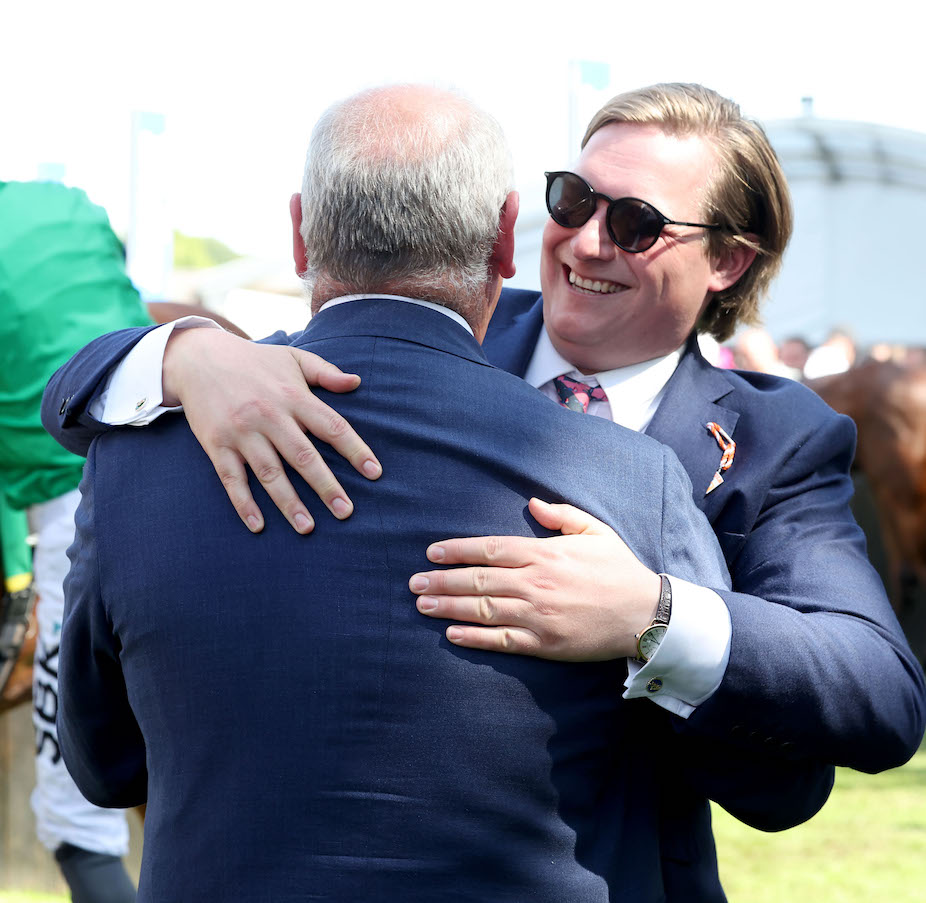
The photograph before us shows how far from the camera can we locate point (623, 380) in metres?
2.34

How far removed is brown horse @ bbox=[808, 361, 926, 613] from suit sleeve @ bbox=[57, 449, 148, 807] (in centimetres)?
624

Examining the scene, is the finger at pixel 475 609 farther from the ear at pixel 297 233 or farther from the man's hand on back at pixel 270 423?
the ear at pixel 297 233

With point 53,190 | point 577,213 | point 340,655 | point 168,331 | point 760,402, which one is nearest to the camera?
point 340,655

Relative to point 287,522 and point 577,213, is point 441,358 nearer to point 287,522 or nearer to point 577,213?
point 287,522

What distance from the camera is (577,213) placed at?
2.29m

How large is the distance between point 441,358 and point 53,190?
Result: 2.75 metres

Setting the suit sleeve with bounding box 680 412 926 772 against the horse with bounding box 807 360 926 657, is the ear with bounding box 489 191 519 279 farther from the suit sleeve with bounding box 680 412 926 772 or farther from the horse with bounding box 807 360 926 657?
the horse with bounding box 807 360 926 657

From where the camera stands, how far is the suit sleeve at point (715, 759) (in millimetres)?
1597

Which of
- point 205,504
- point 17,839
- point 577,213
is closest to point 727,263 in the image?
point 577,213

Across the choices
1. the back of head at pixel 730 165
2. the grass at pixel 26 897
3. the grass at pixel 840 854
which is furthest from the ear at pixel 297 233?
the grass at pixel 26 897

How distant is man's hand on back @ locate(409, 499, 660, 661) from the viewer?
142cm

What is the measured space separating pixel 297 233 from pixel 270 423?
1.05ft

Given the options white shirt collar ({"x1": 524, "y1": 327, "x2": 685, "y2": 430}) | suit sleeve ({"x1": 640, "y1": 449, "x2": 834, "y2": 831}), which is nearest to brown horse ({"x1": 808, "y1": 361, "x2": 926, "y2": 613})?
white shirt collar ({"x1": 524, "y1": 327, "x2": 685, "y2": 430})

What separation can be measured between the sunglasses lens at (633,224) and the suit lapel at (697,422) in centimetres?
25
